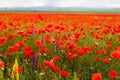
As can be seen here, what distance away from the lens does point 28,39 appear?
545 cm

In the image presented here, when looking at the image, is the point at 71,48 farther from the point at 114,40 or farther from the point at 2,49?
the point at 114,40

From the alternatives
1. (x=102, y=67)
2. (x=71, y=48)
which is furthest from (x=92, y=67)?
(x=71, y=48)

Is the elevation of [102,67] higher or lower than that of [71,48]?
lower

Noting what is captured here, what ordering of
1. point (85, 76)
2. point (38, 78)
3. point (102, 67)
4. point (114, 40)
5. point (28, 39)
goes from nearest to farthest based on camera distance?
1. point (38, 78)
2. point (85, 76)
3. point (102, 67)
4. point (28, 39)
5. point (114, 40)

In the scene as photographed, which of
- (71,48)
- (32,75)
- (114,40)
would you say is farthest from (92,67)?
(114,40)

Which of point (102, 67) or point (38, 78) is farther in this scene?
point (102, 67)

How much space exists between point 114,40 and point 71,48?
7.33 ft

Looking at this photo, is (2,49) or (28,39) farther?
(28,39)

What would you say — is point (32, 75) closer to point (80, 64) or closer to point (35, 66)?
point (35, 66)

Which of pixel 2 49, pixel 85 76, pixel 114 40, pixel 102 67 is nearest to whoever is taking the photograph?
pixel 85 76

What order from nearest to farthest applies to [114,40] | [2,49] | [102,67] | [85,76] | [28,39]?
[85,76], [102,67], [2,49], [28,39], [114,40]

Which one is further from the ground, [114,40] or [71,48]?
[71,48]

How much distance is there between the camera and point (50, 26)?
602 centimetres

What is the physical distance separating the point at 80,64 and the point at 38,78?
87 cm
